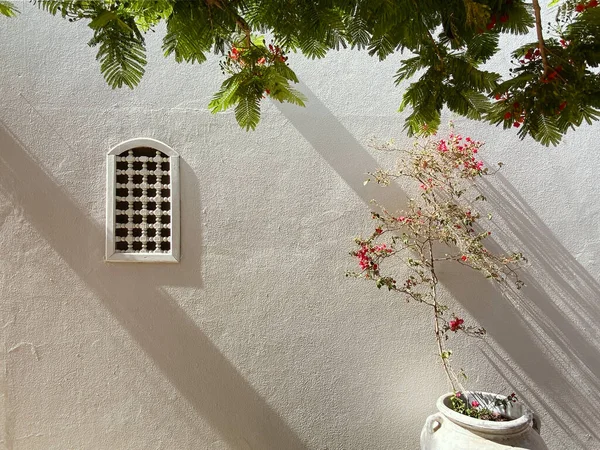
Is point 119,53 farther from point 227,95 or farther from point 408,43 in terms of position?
point 408,43

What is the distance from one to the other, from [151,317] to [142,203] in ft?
2.82

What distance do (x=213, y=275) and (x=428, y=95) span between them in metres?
2.60

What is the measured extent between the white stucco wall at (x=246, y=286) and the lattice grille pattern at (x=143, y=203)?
0.16 meters

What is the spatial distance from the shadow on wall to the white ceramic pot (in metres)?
0.59

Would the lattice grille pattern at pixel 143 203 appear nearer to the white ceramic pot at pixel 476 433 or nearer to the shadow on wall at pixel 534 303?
the shadow on wall at pixel 534 303

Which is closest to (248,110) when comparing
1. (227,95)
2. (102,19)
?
(227,95)

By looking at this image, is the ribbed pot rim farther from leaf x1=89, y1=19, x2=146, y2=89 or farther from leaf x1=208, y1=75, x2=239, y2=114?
leaf x1=89, y1=19, x2=146, y2=89

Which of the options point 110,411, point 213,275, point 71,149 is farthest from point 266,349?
point 71,149

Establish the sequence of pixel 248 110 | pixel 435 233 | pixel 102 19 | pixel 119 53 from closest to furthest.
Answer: pixel 102 19 → pixel 119 53 → pixel 248 110 → pixel 435 233

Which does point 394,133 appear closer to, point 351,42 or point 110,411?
point 351,42

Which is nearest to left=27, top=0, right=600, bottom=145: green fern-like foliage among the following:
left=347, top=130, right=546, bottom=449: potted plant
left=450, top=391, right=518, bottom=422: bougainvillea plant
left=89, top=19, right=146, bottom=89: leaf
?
left=89, top=19, right=146, bottom=89: leaf

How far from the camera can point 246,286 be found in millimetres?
4152

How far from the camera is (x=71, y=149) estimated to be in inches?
162

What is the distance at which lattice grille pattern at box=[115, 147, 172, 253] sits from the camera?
163 inches
